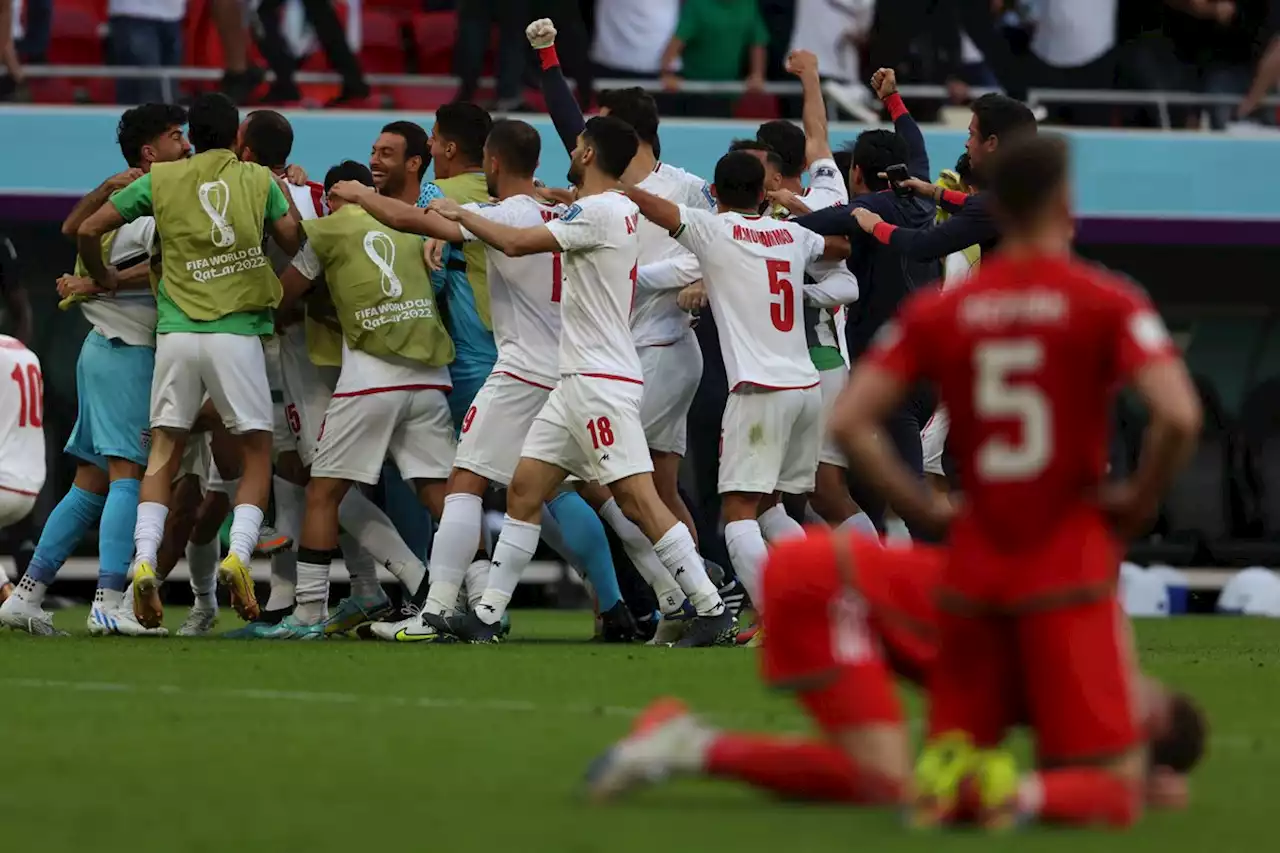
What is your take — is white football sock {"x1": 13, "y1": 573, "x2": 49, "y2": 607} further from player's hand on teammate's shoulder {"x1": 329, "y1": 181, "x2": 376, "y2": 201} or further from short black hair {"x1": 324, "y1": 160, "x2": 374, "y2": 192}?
player's hand on teammate's shoulder {"x1": 329, "y1": 181, "x2": 376, "y2": 201}

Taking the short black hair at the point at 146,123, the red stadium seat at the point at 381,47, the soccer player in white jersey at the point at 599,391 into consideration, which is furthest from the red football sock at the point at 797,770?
the red stadium seat at the point at 381,47

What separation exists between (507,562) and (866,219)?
2118 mm

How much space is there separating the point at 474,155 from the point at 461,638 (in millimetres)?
2206

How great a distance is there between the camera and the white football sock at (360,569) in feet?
35.1

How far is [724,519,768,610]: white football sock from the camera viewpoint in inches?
386

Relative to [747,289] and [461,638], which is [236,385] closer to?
[461,638]

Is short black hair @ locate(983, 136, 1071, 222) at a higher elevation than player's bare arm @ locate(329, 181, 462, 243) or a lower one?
higher

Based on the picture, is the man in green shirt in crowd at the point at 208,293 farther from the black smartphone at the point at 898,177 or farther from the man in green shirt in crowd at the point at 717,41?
the man in green shirt in crowd at the point at 717,41

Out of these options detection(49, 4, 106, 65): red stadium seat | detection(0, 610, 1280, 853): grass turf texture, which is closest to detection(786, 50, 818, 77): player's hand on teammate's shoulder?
detection(0, 610, 1280, 853): grass turf texture

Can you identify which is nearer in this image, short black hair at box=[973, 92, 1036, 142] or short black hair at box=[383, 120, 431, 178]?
short black hair at box=[973, 92, 1036, 142]

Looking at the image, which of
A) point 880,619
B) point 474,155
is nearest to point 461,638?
point 474,155

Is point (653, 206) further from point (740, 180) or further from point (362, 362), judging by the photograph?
point (362, 362)

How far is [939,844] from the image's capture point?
14.3ft

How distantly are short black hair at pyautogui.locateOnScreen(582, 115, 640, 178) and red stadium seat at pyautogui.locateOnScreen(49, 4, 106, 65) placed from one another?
29.1 ft
